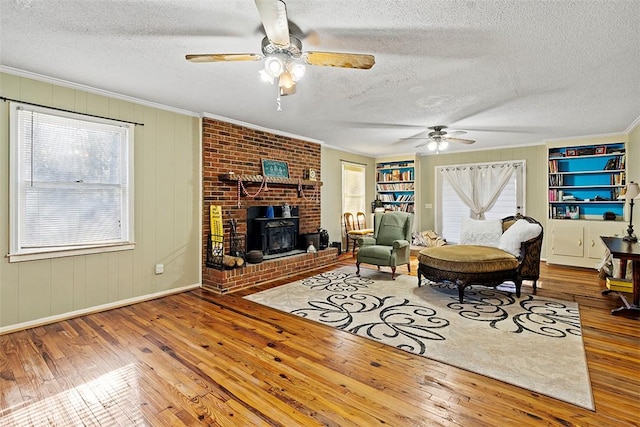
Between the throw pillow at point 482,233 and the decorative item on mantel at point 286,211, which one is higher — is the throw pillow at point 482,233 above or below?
below

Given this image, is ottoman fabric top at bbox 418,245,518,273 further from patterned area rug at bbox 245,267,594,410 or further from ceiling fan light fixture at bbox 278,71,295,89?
ceiling fan light fixture at bbox 278,71,295,89

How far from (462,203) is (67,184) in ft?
22.5

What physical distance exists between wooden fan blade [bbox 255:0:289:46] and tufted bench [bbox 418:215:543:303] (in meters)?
3.01

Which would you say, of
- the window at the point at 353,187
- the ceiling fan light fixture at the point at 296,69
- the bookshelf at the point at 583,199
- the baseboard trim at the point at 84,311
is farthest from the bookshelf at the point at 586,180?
the baseboard trim at the point at 84,311

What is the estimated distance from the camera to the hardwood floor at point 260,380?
5.77ft

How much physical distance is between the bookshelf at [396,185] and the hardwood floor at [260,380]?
4798 mm

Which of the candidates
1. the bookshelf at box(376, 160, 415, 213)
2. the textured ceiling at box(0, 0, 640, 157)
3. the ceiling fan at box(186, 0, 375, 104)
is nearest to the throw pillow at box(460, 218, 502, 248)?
the textured ceiling at box(0, 0, 640, 157)

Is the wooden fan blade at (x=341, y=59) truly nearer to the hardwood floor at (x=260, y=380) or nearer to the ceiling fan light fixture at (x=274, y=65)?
the ceiling fan light fixture at (x=274, y=65)

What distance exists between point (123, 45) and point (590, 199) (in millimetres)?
7174

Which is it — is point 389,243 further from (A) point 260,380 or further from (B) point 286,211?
(A) point 260,380

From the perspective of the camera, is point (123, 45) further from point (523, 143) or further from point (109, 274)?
point (523, 143)

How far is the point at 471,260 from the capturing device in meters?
3.66

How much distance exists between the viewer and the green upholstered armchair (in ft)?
15.6

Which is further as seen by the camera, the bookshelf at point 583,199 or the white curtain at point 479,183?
the white curtain at point 479,183
